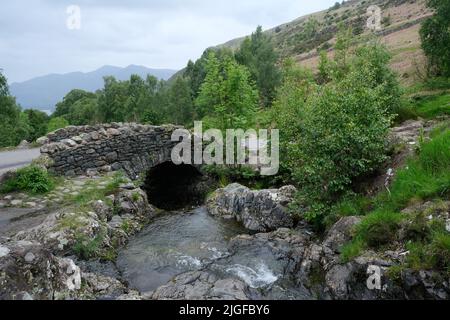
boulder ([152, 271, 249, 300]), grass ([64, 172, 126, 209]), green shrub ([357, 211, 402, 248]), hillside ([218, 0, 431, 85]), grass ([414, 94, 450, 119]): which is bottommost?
boulder ([152, 271, 249, 300])

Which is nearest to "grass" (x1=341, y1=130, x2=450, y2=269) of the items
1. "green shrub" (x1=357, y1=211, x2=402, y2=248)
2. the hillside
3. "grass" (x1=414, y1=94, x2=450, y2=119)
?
"green shrub" (x1=357, y1=211, x2=402, y2=248)

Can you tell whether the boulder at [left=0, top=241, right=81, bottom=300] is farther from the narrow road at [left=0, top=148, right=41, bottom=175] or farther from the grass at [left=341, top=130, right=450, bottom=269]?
the narrow road at [left=0, top=148, right=41, bottom=175]

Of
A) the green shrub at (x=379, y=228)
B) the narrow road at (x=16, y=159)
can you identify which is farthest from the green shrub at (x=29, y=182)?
the green shrub at (x=379, y=228)

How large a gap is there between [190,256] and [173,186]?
10.9 m

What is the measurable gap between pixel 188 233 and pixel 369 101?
312 inches

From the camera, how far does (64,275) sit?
28.5 ft

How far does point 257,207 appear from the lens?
47.8 ft

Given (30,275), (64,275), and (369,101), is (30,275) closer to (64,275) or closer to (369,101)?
(64,275)

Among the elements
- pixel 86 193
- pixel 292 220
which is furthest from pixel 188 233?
pixel 86 193

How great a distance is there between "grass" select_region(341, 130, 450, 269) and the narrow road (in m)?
16.6

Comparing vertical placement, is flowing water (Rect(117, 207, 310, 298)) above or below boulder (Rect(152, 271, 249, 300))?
below

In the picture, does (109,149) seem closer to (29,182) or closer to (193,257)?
(29,182)

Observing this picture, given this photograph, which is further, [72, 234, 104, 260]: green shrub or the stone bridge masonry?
the stone bridge masonry

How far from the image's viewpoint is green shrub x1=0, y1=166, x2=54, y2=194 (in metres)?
15.9
